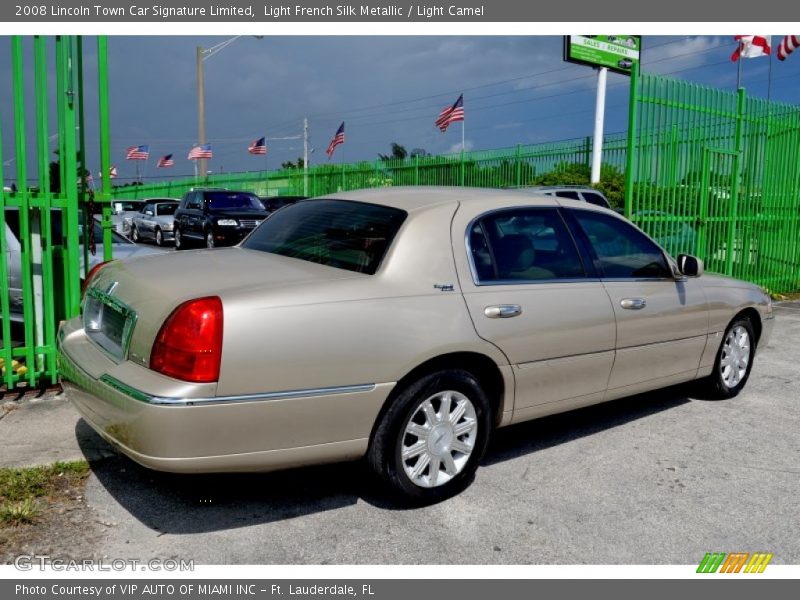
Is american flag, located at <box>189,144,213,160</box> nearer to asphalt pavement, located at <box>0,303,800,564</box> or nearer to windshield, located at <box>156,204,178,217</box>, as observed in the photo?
windshield, located at <box>156,204,178,217</box>

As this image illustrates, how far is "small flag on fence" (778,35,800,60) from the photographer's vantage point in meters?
17.5

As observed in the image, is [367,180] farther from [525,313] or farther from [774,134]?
[525,313]

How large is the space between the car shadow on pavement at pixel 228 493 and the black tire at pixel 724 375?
1.91 metres

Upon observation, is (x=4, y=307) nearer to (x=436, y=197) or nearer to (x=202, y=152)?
(x=436, y=197)

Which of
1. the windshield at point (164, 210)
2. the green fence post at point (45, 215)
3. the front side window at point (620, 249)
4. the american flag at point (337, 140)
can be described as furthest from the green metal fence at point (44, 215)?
the american flag at point (337, 140)

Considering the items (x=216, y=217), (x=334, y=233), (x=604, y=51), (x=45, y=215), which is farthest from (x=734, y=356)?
(x=604, y=51)

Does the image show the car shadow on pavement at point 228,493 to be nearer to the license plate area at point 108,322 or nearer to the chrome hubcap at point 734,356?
the license plate area at point 108,322

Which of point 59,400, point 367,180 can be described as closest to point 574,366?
point 59,400

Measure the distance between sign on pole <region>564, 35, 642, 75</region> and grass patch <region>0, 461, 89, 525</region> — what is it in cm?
1677

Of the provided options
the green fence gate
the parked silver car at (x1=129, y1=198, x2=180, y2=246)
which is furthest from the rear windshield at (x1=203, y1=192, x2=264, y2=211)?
the green fence gate

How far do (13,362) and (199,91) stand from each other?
82.2ft

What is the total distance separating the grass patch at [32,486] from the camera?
3.32m

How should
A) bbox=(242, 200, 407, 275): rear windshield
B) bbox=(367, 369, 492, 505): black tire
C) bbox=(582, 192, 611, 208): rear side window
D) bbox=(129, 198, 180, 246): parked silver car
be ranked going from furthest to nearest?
bbox=(129, 198, 180, 246): parked silver car, bbox=(582, 192, 611, 208): rear side window, bbox=(242, 200, 407, 275): rear windshield, bbox=(367, 369, 492, 505): black tire

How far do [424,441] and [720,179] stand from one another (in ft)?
27.7
